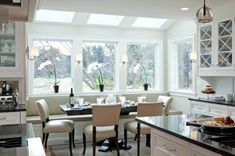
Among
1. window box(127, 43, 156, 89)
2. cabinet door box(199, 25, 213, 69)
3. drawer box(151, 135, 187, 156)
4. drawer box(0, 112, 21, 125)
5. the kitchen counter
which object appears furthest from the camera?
window box(127, 43, 156, 89)

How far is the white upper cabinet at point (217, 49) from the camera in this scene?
4.64m

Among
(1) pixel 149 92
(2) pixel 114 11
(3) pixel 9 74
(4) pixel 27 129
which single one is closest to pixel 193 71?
(1) pixel 149 92

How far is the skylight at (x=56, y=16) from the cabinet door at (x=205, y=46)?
272 cm

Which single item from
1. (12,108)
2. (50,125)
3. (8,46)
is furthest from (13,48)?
(50,125)

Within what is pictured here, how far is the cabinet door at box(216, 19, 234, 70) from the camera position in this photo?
15.2 feet

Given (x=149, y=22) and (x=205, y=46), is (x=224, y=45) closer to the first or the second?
(x=205, y=46)

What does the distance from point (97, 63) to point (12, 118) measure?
2.90 m

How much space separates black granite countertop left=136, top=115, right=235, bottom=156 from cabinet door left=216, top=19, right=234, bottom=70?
2376mm

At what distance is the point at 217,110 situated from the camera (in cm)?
464

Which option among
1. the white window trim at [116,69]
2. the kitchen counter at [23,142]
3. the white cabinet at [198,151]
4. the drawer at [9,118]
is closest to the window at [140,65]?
the white window trim at [116,69]

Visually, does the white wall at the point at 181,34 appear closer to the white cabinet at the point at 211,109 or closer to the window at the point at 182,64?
the window at the point at 182,64

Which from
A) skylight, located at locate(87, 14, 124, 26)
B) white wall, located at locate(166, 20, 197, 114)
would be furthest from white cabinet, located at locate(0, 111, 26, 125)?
white wall, located at locate(166, 20, 197, 114)

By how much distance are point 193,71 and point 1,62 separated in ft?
13.1

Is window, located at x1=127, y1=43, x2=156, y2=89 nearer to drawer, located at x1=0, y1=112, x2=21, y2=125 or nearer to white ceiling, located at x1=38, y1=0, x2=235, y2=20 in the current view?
white ceiling, located at x1=38, y1=0, x2=235, y2=20
